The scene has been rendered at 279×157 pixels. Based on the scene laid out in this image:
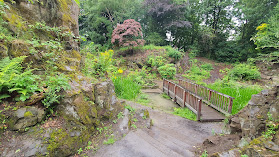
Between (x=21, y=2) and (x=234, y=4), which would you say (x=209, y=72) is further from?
(x=21, y=2)

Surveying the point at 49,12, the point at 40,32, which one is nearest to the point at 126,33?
the point at 49,12

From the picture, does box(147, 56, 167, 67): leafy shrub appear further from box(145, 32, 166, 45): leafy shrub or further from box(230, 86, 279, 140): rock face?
box(230, 86, 279, 140): rock face

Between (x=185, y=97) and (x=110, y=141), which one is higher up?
(x=110, y=141)

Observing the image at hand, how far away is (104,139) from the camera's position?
2734 mm

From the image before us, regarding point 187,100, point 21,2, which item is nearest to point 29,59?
point 21,2

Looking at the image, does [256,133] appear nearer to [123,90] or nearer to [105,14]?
[123,90]

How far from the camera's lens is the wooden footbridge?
5.04 metres

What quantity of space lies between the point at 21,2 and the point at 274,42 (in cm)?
1512

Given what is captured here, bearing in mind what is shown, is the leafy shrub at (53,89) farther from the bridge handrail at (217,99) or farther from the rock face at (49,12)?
the bridge handrail at (217,99)

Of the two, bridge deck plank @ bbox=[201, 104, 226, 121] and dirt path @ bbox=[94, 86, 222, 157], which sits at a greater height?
dirt path @ bbox=[94, 86, 222, 157]

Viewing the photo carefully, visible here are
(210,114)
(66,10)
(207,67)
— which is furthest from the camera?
(207,67)

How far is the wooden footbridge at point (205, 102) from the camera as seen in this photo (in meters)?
5.04

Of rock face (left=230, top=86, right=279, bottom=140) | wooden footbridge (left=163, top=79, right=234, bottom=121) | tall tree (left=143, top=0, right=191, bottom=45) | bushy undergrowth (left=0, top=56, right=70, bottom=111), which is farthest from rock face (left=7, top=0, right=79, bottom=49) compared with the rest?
tall tree (left=143, top=0, right=191, bottom=45)

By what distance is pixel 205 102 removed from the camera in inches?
254
